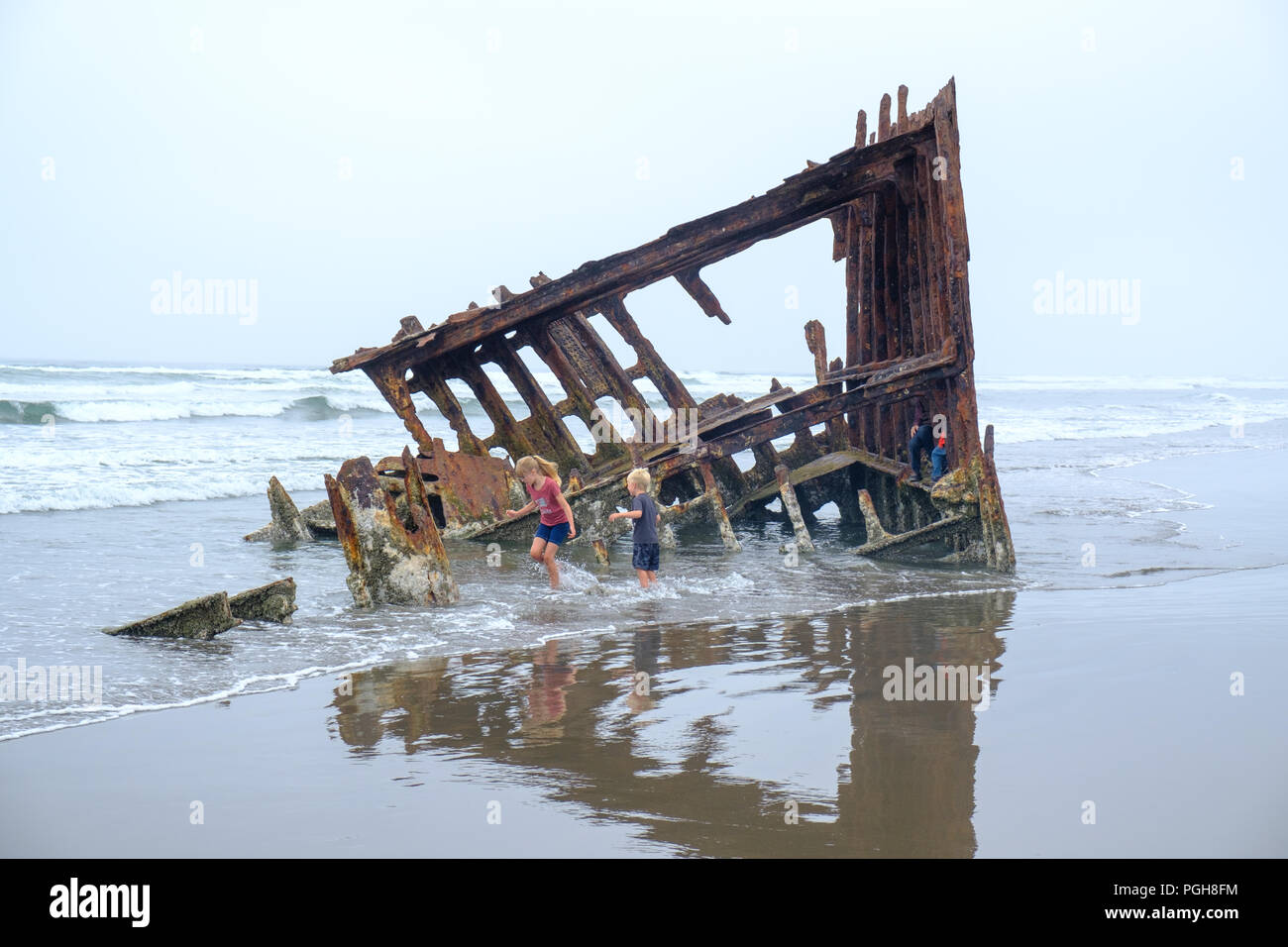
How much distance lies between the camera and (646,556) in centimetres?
856

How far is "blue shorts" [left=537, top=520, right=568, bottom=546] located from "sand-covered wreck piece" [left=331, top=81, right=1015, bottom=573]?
1085 millimetres

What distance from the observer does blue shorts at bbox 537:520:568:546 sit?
868 centimetres

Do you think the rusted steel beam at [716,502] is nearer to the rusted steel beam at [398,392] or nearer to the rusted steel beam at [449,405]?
the rusted steel beam at [449,405]

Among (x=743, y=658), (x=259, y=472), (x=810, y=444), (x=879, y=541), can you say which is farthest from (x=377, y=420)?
(x=743, y=658)

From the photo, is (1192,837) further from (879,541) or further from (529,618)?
(879,541)

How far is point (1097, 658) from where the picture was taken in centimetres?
591

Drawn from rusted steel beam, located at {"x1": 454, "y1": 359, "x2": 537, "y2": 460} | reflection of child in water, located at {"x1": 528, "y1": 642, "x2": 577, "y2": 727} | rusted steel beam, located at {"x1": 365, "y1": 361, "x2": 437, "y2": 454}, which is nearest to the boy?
reflection of child in water, located at {"x1": 528, "y1": 642, "x2": 577, "y2": 727}

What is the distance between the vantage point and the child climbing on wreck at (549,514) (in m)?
8.60

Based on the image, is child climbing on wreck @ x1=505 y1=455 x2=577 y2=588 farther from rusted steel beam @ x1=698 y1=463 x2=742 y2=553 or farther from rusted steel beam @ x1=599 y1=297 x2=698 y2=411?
rusted steel beam @ x1=599 y1=297 x2=698 y2=411

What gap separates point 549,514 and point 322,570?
235 centimetres

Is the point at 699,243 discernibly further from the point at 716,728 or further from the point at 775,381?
the point at 716,728

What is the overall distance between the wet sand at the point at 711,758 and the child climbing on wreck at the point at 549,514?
2.10 meters

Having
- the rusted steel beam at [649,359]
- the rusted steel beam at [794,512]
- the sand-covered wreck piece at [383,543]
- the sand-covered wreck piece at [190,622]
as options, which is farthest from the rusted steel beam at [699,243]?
the sand-covered wreck piece at [190,622]
